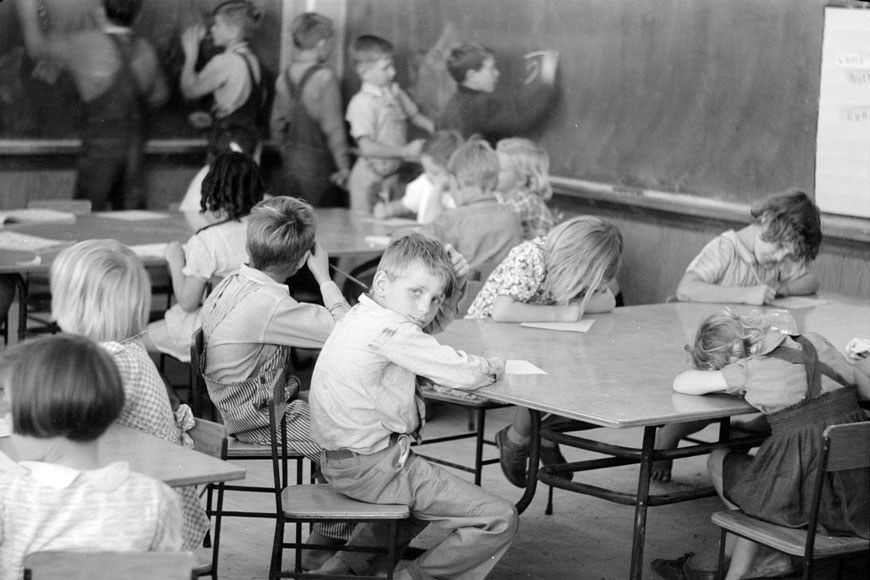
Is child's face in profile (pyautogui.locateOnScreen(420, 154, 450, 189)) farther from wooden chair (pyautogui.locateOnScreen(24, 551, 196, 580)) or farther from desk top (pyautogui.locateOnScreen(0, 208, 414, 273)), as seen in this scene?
wooden chair (pyautogui.locateOnScreen(24, 551, 196, 580))

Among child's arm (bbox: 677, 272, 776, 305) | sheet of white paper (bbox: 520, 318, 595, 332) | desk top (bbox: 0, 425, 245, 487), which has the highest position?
child's arm (bbox: 677, 272, 776, 305)

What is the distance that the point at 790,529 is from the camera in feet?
11.5

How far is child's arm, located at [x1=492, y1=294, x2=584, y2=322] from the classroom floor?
2.64 feet

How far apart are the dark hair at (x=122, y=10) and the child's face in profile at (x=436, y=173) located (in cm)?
324

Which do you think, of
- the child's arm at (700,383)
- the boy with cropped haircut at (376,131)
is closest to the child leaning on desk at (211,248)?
the child's arm at (700,383)

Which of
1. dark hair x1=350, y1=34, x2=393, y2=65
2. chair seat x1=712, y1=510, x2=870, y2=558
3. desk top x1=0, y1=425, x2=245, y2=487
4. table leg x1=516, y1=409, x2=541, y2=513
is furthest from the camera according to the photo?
dark hair x1=350, y1=34, x2=393, y2=65

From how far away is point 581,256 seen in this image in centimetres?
436

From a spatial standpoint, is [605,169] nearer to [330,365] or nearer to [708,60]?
[708,60]

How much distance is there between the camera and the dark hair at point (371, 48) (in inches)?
351

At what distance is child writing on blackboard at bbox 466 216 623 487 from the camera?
4.34 meters

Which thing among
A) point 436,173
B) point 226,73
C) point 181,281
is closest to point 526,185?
point 436,173

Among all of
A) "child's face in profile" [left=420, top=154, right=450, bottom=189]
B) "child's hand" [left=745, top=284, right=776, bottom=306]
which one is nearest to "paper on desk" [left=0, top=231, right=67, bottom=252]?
"child's face in profile" [left=420, top=154, right=450, bottom=189]

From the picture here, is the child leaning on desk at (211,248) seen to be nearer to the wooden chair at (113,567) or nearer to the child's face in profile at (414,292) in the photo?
the child's face in profile at (414,292)

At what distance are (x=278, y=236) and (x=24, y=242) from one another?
2.24 metres
